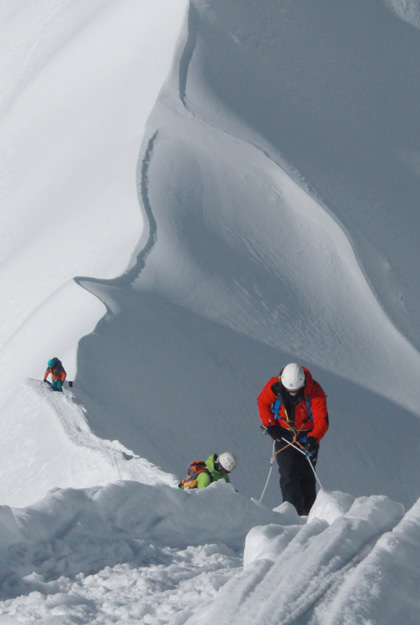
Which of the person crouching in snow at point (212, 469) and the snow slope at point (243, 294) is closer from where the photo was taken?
the person crouching in snow at point (212, 469)

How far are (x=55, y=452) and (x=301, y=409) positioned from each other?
4.90 m

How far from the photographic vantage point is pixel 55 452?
1267 centimetres

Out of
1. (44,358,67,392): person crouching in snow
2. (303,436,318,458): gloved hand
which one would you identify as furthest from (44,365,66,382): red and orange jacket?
(303,436,318,458): gloved hand

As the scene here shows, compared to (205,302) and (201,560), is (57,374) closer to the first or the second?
(205,302)

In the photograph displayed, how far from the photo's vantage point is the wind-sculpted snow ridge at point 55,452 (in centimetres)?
1096

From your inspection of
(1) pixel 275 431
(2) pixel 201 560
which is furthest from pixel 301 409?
(2) pixel 201 560

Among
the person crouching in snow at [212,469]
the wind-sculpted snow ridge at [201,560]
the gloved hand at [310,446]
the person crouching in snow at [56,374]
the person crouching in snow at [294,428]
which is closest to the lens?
the wind-sculpted snow ridge at [201,560]

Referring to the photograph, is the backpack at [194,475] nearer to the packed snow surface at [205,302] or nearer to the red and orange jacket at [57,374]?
the packed snow surface at [205,302]

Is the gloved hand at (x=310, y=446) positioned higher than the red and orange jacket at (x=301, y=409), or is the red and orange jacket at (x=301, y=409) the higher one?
the red and orange jacket at (x=301, y=409)

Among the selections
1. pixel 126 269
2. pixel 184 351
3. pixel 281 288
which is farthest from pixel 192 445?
pixel 281 288

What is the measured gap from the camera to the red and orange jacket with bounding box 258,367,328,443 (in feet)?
28.0

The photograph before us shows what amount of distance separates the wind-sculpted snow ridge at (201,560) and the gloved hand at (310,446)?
199 centimetres

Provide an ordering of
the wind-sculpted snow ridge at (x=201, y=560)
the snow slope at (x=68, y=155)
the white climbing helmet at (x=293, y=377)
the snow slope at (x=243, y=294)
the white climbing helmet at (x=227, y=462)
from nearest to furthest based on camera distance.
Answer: the wind-sculpted snow ridge at (x=201, y=560)
the white climbing helmet at (x=293, y=377)
the white climbing helmet at (x=227, y=462)
the snow slope at (x=243, y=294)
the snow slope at (x=68, y=155)

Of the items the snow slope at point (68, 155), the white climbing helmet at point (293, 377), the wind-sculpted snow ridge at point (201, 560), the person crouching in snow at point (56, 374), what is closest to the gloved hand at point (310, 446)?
the white climbing helmet at point (293, 377)
